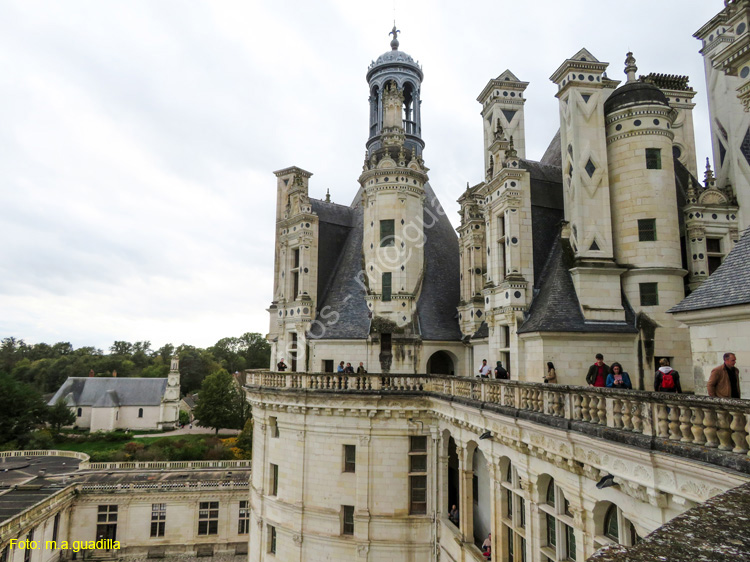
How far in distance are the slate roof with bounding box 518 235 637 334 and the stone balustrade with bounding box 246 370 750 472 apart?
3.79 meters

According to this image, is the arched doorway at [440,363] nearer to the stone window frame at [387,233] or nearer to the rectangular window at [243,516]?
the stone window frame at [387,233]

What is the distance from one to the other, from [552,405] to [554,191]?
43.7ft

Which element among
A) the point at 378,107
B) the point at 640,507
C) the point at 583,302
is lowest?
the point at 640,507

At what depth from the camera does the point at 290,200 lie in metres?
29.6

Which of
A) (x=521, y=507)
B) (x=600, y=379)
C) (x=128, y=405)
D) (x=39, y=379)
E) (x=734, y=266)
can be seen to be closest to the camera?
(x=734, y=266)

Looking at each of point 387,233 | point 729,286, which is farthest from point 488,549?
point 387,233

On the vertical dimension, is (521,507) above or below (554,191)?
below

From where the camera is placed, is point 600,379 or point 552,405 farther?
point 600,379

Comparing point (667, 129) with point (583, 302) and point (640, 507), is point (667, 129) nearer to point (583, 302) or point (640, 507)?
point (583, 302)

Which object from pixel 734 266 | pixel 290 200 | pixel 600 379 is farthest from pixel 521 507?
pixel 290 200

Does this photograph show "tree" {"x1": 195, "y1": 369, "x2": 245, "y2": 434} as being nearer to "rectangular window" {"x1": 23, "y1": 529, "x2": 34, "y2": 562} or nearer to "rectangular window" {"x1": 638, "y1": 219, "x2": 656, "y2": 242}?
"rectangular window" {"x1": 23, "y1": 529, "x2": 34, "y2": 562}

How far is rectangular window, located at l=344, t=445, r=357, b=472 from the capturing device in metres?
21.3

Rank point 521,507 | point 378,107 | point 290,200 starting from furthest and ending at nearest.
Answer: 1. point 378,107
2. point 290,200
3. point 521,507

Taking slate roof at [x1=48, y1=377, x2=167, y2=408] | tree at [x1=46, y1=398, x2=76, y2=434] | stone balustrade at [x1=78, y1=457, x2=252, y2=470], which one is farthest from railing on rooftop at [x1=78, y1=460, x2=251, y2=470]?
slate roof at [x1=48, y1=377, x2=167, y2=408]
